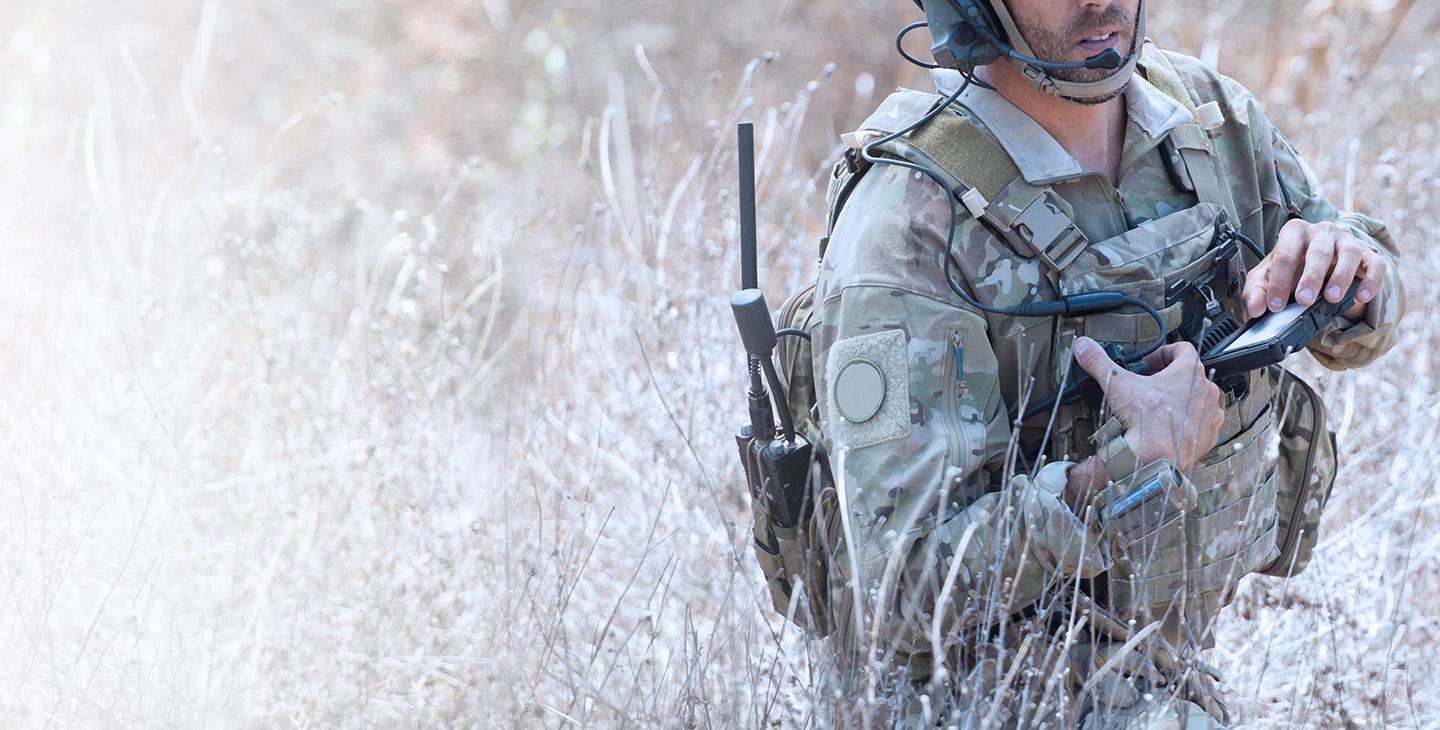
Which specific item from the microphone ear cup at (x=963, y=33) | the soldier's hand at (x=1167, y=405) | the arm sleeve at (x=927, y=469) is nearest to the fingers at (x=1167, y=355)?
the soldier's hand at (x=1167, y=405)

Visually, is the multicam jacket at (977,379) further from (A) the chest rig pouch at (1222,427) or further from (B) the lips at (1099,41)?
(B) the lips at (1099,41)

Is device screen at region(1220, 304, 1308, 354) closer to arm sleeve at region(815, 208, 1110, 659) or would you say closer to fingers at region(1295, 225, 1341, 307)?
fingers at region(1295, 225, 1341, 307)

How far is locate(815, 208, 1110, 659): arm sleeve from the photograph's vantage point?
7.41ft

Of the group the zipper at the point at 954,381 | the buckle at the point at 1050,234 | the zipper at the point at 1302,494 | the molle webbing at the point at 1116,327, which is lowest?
the zipper at the point at 1302,494

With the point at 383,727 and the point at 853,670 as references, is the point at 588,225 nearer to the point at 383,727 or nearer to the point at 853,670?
the point at 383,727

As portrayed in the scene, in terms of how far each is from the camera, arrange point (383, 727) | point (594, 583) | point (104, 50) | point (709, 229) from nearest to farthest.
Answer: point (383, 727)
point (594, 583)
point (709, 229)
point (104, 50)

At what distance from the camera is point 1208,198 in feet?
8.63

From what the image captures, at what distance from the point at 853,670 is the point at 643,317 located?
7.00 ft

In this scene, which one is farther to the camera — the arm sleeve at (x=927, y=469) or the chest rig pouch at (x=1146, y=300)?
the chest rig pouch at (x=1146, y=300)

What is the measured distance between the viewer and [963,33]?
8.05 feet

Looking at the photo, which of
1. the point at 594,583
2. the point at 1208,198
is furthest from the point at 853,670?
the point at 594,583

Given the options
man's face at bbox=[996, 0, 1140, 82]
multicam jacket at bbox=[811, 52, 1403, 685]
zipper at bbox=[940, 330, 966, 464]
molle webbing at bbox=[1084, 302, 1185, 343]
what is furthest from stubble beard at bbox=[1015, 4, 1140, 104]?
zipper at bbox=[940, 330, 966, 464]

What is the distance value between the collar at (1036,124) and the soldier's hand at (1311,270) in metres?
0.33

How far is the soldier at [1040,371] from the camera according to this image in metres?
2.28
